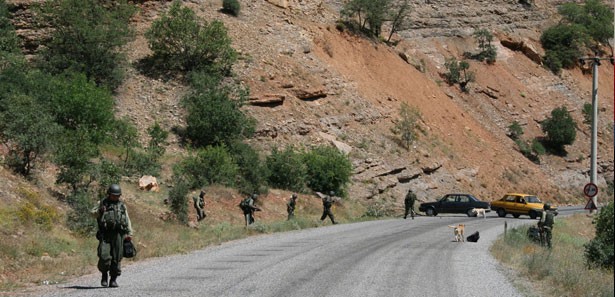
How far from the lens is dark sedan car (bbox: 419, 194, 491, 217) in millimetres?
36938

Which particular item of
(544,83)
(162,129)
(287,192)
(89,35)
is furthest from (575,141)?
(89,35)

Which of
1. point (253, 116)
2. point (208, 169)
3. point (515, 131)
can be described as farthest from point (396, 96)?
point (208, 169)

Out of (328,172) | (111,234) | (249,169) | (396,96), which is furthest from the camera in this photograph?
(396,96)

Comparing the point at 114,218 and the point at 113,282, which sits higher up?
the point at 114,218

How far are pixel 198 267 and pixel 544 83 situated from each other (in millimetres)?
57570

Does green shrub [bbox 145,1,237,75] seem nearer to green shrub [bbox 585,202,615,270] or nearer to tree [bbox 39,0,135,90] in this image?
tree [bbox 39,0,135,90]

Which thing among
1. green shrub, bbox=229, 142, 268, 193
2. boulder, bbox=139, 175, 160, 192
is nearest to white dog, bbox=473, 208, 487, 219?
green shrub, bbox=229, 142, 268, 193

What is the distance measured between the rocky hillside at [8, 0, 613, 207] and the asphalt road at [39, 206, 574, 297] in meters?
19.4

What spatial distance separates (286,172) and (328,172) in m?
2.67

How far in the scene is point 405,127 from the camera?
45.2 metres

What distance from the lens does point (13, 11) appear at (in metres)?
42.2

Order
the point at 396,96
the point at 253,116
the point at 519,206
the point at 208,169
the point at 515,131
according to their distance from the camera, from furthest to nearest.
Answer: the point at 515,131
the point at 396,96
the point at 253,116
the point at 519,206
the point at 208,169

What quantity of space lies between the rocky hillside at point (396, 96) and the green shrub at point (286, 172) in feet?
11.2

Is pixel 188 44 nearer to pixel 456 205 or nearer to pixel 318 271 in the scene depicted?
pixel 456 205
